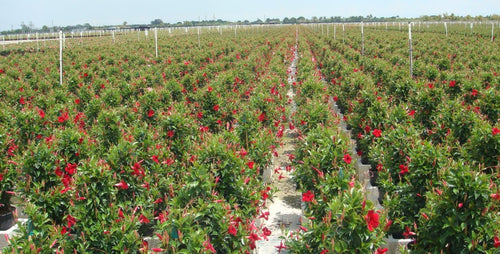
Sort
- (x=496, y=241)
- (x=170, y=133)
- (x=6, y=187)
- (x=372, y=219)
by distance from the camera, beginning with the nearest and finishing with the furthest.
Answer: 1. (x=372, y=219)
2. (x=496, y=241)
3. (x=6, y=187)
4. (x=170, y=133)

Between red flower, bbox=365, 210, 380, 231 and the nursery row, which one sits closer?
red flower, bbox=365, 210, 380, 231

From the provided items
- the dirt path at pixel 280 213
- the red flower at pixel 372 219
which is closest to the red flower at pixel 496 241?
the red flower at pixel 372 219

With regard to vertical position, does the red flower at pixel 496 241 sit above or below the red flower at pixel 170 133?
below

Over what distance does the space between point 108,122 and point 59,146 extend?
3.90 ft

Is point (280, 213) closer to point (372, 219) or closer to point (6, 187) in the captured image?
point (372, 219)

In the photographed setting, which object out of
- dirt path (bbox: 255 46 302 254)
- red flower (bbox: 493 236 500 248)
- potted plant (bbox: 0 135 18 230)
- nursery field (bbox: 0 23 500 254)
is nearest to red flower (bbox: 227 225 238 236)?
nursery field (bbox: 0 23 500 254)

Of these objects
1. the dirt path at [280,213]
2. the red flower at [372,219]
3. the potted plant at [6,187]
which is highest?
the red flower at [372,219]

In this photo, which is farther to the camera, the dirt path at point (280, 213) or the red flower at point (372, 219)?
the dirt path at point (280, 213)

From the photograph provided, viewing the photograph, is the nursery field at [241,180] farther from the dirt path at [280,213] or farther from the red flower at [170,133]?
the dirt path at [280,213]

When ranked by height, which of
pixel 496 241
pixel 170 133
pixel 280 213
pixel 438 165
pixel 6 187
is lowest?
pixel 280 213

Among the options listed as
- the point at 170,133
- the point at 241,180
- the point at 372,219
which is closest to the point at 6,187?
the point at 170,133

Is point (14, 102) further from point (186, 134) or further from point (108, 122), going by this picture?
point (186, 134)

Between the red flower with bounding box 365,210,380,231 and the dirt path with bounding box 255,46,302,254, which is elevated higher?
the red flower with bounding box 365,210,380,231

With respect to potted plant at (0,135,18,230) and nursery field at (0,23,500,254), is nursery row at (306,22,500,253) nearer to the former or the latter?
nursery field at (0,23,500,254)
